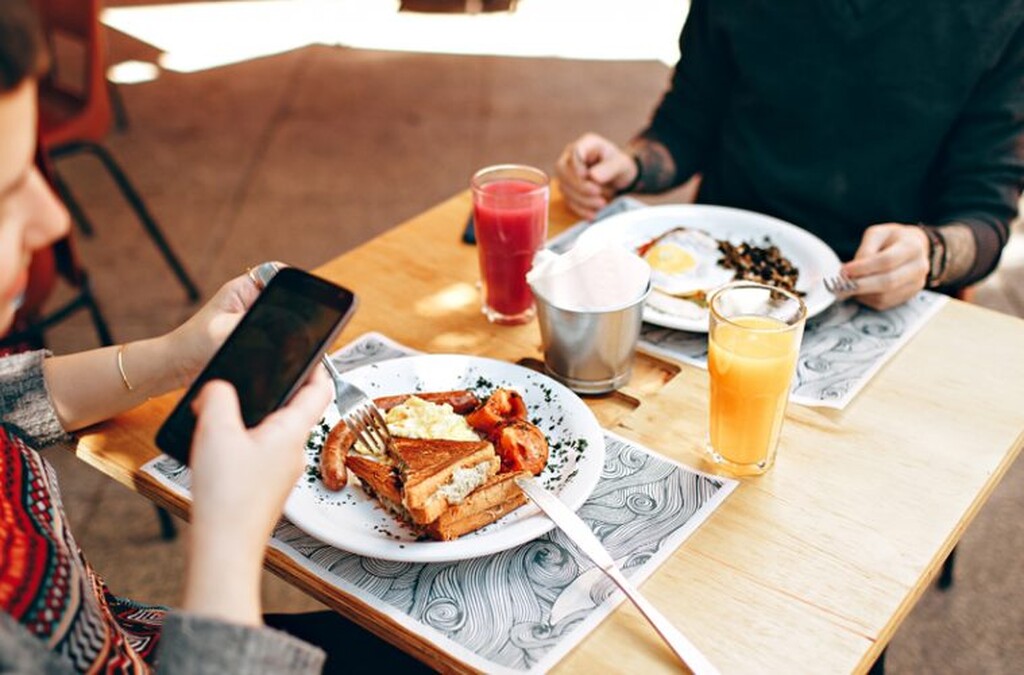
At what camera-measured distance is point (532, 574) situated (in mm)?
1040

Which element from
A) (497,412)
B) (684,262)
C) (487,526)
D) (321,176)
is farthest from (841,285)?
(321,176)

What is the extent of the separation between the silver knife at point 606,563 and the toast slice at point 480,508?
0.02 m

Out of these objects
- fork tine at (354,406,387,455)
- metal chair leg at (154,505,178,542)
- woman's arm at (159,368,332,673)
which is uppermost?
woman's arm at (159,368,332,673)

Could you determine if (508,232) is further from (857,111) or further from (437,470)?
(857,111)

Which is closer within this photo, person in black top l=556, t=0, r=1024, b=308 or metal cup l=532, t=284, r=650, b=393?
metal cup l=532, t=284, r=650, b=393

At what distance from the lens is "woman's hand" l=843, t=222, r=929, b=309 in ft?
4.76

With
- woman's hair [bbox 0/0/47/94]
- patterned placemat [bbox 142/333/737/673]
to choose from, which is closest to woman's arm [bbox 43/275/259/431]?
patterned placemat [bbox 142/333/737/673]

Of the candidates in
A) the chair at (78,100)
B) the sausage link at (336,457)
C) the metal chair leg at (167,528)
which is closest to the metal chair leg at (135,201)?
the chair at (78,100)

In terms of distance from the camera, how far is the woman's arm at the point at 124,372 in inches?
47.6

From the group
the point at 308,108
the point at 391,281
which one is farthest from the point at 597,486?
the point at 308,108

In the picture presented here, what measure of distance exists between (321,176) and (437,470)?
3.30 meters

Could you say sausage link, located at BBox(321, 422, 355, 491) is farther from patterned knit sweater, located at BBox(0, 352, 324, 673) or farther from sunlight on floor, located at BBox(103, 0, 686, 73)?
sunlight on floor, located at BBox(103, 0, 686, 73)

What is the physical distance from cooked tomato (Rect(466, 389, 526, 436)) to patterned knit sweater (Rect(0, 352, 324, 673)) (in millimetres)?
420

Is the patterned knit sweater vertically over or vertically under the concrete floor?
over
